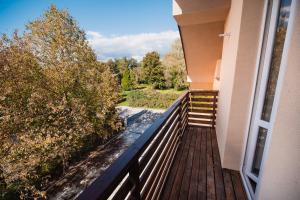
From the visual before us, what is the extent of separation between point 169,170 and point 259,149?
117cm

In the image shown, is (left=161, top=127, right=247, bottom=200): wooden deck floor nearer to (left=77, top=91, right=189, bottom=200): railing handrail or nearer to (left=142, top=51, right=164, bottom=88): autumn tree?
(left=77, top=91, right=189, bottom=200): railing handrail

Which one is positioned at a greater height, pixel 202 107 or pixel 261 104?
pixel 261 104

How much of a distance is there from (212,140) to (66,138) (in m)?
6.82

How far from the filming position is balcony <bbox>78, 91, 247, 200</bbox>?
2.65 ft

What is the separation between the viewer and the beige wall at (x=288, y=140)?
0.94 metres

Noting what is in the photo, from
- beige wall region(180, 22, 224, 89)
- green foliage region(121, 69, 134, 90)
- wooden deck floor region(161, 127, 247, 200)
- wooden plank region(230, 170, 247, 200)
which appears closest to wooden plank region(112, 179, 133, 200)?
wooden deck floor region(161, 127, 247, 200)

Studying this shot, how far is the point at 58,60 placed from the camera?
24.8 feet

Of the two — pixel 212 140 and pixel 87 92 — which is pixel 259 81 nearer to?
pixel 212 140

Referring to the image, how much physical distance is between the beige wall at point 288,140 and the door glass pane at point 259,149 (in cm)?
34

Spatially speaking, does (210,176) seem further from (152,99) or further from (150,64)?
(150,64)

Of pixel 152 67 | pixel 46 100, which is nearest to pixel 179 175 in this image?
pixel 46 100

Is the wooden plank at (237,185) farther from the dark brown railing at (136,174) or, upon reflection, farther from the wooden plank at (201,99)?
the wooden plank at (201,99)

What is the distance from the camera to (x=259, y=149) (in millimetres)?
1497

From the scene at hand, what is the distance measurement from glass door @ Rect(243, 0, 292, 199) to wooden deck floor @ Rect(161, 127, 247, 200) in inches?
9.3
